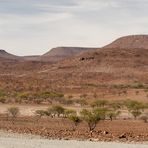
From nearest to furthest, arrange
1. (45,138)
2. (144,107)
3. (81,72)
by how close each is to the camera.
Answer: (45,138), (144,107), (81,72)

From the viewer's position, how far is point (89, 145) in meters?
23.4

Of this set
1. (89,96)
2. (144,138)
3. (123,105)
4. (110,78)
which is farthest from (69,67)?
(144,138)

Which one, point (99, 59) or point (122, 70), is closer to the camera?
point (122, 70)

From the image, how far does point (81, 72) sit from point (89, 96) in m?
53.3

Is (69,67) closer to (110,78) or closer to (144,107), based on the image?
(110,78)

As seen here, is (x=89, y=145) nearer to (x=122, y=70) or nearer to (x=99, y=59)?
(x=122, y=70)

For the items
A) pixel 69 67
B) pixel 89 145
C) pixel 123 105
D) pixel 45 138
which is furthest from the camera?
pixel 69 67

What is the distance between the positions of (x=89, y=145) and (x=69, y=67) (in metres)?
119

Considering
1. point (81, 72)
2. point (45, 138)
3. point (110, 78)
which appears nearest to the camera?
point (45, 138)

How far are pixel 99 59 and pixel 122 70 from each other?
12478mm

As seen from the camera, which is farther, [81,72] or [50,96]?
[81,72]

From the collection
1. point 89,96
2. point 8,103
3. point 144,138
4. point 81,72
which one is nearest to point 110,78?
point 81,72

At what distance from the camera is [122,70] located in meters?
133

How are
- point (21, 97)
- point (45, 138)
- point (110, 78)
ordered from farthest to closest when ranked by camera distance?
1. point (110, 78)
2. point (21, 97)
3. point (45, 138)
